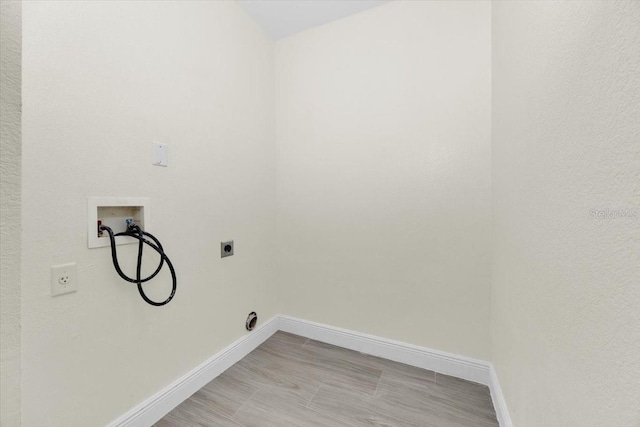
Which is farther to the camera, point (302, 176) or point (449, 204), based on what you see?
point (302, 176)

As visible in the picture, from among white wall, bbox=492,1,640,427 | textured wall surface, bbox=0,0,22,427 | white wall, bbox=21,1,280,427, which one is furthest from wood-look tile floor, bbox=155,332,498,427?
textured wall surface, bbox=0,0,22,427

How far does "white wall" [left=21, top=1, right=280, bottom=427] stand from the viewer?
0.92m

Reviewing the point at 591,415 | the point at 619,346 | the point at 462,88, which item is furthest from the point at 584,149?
the point at 462,88

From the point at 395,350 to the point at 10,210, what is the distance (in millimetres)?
1938

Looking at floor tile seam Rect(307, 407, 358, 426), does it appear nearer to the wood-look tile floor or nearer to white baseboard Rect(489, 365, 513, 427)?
the wood-look tile floor

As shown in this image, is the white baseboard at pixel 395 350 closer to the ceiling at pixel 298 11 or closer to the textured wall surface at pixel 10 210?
the textured wall surface at pixel 10 210

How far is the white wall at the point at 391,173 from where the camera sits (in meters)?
1.57

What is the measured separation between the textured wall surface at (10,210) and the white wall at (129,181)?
0.62 m

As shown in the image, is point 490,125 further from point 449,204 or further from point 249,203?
point 249,203

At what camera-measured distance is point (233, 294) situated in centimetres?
176

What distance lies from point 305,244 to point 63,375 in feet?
4.74

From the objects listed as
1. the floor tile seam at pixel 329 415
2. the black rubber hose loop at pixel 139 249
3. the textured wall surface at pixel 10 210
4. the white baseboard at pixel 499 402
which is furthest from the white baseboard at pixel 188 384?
the white baseboard at pixel 499 402

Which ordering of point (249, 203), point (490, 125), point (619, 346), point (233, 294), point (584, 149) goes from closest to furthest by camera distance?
point (619, 346) → point (584, 149) → point (490, 125) → point (233, 294) → point (249, 203)

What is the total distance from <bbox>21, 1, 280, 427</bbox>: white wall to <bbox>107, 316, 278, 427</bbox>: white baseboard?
0.04 m
